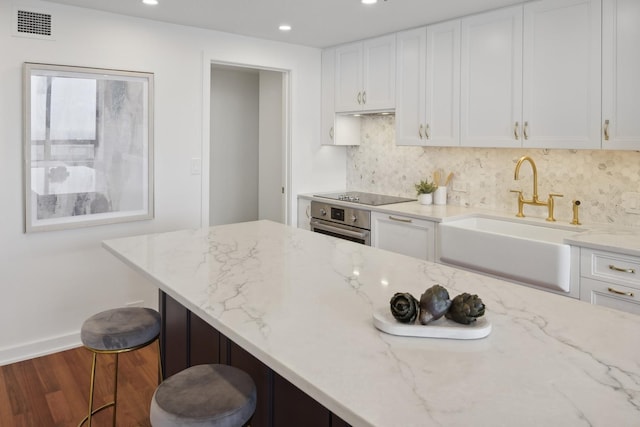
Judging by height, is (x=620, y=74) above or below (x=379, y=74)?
below

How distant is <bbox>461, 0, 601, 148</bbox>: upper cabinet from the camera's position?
9.48 feet

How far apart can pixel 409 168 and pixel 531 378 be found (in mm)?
3486

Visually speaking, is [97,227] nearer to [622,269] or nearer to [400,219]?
[400,219]

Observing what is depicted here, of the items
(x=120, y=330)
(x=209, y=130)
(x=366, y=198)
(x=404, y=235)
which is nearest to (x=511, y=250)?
(x=404, y=235)

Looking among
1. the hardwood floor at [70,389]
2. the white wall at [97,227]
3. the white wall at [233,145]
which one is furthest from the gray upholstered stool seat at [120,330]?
the white wall at [233,145]

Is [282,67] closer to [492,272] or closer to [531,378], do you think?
[492,272]

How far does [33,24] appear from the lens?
3.17 metres

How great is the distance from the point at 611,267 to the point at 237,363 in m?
2.01

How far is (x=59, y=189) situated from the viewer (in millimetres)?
3346

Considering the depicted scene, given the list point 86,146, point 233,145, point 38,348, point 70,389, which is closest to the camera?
point 70,389

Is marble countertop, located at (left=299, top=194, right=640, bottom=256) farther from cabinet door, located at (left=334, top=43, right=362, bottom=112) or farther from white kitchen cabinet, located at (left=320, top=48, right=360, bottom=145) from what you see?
cabinet door, located at (left=334, top=43, right=362, bottom=112)

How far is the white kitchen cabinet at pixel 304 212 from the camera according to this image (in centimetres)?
461

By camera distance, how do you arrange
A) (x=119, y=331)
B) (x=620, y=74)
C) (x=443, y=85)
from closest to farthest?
1. (x=119, y=331)
2. (x=620, y=74)
3. (x=443, y=85)

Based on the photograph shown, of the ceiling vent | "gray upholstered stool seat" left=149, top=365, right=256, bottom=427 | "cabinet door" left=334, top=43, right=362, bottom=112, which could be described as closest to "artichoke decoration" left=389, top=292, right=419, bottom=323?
"gray upholstered stool seat" left=149, top=365, right=256, bottom=427
